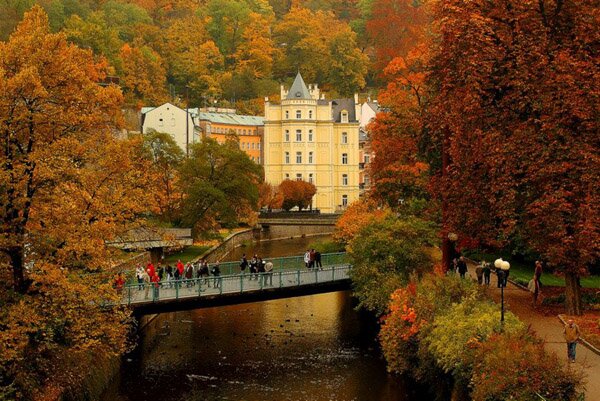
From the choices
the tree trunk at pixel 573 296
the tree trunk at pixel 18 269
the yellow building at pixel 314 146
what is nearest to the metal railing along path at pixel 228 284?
the tree trunk at pixel 18 269

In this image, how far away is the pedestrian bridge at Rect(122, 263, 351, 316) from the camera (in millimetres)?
28594

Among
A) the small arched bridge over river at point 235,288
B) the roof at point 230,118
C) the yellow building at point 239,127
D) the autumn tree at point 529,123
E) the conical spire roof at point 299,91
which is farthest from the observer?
the roof at point 230,118

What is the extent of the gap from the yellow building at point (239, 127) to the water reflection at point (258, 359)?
63259 mm

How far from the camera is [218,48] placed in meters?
132

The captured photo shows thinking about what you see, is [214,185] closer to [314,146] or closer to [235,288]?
[235,288]

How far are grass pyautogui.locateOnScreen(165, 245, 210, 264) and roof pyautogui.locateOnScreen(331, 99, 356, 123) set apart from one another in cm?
4679

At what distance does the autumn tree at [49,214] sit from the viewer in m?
20.5

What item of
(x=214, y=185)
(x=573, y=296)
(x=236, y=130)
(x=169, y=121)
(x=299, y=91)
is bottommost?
(x=573, y=296)

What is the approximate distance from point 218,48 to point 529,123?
4323 inches

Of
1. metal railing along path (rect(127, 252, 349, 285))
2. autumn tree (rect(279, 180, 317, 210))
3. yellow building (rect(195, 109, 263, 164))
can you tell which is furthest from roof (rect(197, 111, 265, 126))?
metal railing along path (rect(127, 252, 349, 285))

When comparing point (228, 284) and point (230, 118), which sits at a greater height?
point (230, 118)

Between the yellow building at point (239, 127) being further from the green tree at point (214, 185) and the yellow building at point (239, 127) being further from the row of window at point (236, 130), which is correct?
the green tree at point (214, 185)

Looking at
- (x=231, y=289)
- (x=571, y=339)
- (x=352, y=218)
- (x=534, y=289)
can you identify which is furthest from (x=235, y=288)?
(x=352, y=218)

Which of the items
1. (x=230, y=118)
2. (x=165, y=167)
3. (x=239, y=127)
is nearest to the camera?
(x=165, y=167)
